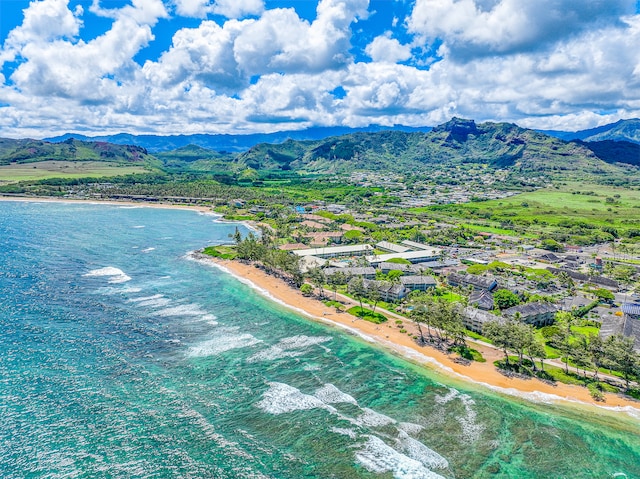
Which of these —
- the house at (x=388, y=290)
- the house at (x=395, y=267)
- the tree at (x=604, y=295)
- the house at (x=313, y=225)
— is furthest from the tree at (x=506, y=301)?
the house at (x=313, y=225)

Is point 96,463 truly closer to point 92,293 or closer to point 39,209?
point 92,293

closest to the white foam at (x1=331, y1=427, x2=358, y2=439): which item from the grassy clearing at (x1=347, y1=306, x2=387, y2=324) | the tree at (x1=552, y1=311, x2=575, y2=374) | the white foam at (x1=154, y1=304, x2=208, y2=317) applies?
the grassy clearing at (x1=347, y1=306, x2=387, y2=324)

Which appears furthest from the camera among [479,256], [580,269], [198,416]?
[479,256]

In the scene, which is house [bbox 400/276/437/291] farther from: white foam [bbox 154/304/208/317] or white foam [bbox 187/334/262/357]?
white foam [bbox 154/304/208/317]

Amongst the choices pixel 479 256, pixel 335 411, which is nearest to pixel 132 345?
pixel 335 411

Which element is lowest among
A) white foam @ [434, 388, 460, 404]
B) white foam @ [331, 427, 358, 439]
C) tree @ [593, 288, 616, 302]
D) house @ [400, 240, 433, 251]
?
tree @ [593, 288, 616, 302]

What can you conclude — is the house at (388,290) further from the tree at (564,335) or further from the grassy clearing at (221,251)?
the grassy clearing at (221,251)
